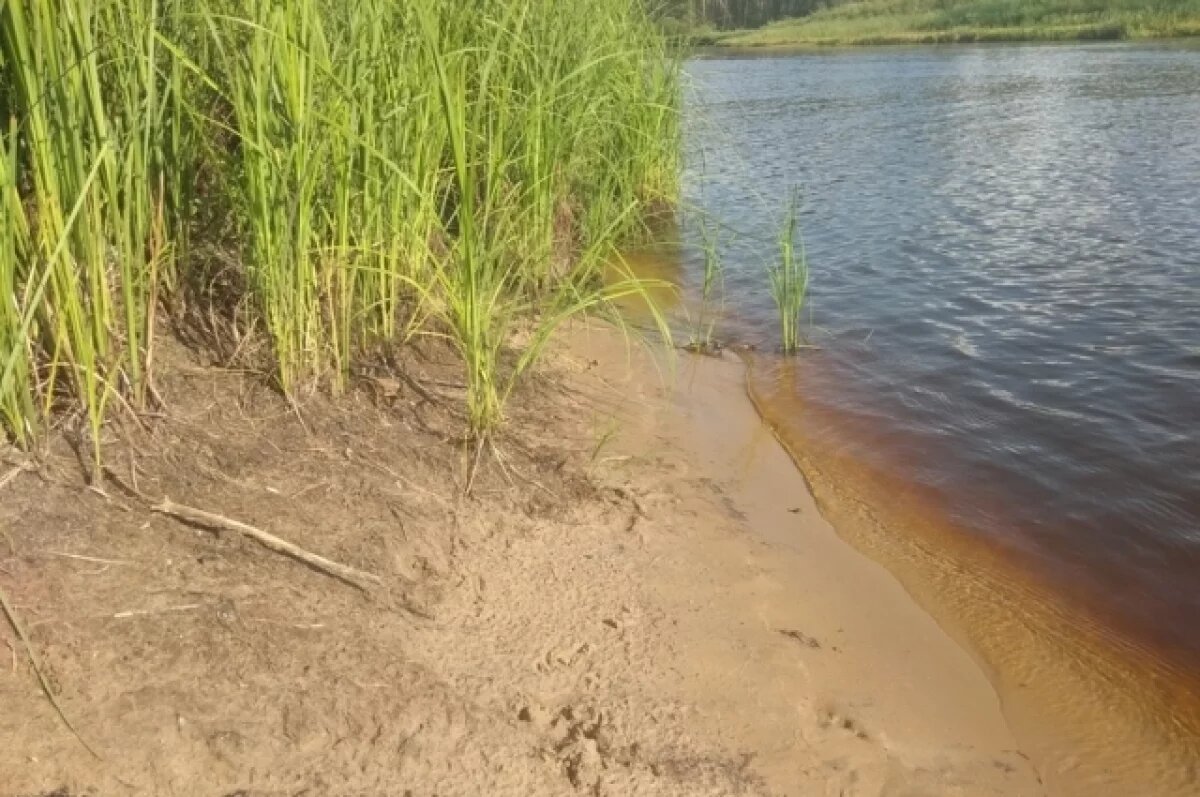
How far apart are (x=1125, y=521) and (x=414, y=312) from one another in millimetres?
2622

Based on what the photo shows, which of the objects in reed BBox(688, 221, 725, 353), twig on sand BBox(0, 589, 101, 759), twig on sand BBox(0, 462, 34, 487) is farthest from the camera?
reed BBox(688, 221, 725, 353)

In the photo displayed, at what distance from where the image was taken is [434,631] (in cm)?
250

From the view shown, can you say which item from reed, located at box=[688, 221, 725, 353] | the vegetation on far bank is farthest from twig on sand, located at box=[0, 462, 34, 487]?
the vegetation on far bank

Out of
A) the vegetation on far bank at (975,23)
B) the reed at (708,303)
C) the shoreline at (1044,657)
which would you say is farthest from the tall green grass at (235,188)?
the vegetation on far bank at (975,23)

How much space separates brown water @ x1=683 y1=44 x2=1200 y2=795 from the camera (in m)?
2.97

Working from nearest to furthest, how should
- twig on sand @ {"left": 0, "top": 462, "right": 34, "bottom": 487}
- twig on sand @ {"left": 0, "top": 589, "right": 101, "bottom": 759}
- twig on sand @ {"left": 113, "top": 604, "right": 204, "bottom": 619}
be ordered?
1. twig on sand @ {"left": 0, "top": 589, "right": 101, "bottom": 759}
2. twig on sand @ {"left": 113, "top": 604, "right": 204, "bottom": 619}
3. twig on sand @ {"left": 0, "top": 462, "right": 34, "bottom": 487}

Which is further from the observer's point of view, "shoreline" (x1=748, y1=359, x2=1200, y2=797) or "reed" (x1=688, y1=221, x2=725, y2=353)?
"reed" (x1=688, y1=221, x2=725, y2=353)

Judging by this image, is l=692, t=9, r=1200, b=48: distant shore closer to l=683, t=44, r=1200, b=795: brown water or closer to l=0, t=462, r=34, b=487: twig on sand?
l=683, t=44, r=1200, b=795: brown water

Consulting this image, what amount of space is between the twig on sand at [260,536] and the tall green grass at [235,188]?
0.21 m

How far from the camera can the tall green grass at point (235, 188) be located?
2.45 m

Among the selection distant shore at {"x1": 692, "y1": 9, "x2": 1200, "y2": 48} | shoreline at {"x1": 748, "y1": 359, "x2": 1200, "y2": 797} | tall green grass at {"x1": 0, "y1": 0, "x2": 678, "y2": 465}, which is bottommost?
shoreline at {"x1": 748, "y1": 359, "x2": 1200, "y2": 797}

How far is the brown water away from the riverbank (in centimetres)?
33

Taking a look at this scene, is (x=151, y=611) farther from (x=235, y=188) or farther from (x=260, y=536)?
(x=235, y=188)

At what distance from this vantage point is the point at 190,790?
189 centimetres
